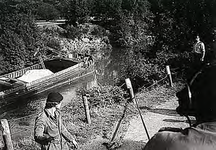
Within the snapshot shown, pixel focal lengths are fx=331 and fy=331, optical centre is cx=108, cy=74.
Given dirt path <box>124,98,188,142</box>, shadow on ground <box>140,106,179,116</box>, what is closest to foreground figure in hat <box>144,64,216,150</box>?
dirt path <box>124,98,188,142</box>

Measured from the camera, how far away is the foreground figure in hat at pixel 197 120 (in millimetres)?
1545

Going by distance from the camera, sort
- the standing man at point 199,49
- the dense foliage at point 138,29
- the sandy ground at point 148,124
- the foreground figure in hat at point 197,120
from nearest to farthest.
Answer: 1. the foreground figure in hat at point 197,120
2. the sandy ground at point 148,124
3. the standing man at point 199,49
4. the dense foliage at point 138,29

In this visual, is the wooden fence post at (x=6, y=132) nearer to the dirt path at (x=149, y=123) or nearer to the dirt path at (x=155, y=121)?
the dirt path at (x=149, y=123)

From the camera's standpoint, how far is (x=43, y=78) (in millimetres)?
25625


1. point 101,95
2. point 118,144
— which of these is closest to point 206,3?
point 101,95

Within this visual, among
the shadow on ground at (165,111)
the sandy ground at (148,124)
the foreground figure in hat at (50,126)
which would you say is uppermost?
the foreground figure in hat at (50,126)

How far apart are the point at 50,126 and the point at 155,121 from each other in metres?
5.01

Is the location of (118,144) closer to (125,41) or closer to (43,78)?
(43,78)

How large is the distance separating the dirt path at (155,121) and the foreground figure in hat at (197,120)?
638 centimetres

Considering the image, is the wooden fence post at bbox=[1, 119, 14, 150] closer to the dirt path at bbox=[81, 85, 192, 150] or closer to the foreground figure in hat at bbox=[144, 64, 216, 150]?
the dirt path at bbox=[81, 85, 192, 150]

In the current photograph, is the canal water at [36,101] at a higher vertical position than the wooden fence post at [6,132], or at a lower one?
lower

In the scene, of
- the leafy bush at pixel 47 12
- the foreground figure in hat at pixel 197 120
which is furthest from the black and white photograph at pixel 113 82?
the leafy bush at pixel 47 12

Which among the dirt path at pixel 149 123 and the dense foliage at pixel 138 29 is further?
the dense foliage at pixel 138 29

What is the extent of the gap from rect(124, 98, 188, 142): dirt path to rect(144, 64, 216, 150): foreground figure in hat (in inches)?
251
